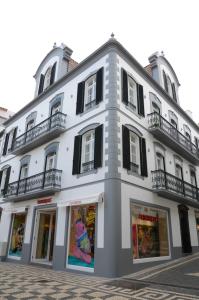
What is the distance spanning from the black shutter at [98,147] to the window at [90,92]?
1.72m

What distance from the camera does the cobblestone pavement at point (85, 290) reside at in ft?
20.5

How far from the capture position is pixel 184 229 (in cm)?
1461

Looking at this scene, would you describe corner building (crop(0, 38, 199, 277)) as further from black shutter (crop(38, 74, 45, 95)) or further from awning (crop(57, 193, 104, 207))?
black shutter (crop(38, 74, 45, 95))

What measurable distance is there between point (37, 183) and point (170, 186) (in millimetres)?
7494

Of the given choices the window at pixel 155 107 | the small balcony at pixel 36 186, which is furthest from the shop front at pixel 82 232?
the window at pixel 155 107

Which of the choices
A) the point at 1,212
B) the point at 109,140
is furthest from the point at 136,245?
the point at 1,212

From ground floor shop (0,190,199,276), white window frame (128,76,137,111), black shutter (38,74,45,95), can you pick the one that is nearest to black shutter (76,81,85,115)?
white window frame (128,76,137,111)

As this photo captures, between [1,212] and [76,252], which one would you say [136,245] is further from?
[1,212]

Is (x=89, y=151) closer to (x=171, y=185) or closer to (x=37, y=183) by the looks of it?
(x=37, y=183)

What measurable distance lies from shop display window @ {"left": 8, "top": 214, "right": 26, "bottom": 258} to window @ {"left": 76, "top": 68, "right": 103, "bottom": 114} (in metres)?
7.80

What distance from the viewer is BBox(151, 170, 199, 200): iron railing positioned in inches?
491

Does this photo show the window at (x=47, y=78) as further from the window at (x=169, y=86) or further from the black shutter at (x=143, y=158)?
the black shutter at (x=143, y=158)

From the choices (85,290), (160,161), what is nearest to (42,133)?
(160,161)

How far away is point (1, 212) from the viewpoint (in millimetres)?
17406
